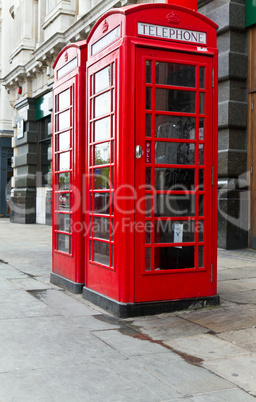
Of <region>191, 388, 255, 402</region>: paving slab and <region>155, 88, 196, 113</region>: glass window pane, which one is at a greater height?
<region>155, 88, 196, 113</region>: glass window pane

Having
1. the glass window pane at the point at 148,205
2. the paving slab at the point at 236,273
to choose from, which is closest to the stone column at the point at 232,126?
the paving slab at the point at 236,273

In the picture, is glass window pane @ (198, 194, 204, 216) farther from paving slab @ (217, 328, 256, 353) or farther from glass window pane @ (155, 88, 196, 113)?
paving slab @ (217, 328, 256, 353)

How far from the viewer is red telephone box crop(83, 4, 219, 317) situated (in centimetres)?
439

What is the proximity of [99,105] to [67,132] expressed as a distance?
3.40 ft

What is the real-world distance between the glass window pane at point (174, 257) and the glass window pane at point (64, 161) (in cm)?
186

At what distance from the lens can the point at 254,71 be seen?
9078 mm

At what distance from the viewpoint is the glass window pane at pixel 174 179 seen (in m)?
4.52

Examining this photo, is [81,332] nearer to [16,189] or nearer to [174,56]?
[174,56]

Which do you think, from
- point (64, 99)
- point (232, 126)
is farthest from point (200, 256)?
point (232, 126)

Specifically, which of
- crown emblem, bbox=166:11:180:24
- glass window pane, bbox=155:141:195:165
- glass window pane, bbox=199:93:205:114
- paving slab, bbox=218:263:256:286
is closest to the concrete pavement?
paving slab, bbox=218:263:256:286

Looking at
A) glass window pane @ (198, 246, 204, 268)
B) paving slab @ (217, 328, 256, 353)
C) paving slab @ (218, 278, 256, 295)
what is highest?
glass window pane @ (198, 246, 204, 268)

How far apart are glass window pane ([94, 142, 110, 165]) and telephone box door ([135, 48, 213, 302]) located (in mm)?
456

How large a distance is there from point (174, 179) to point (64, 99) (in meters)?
2.11

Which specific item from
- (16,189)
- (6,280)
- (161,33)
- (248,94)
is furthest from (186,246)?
(16,189)
